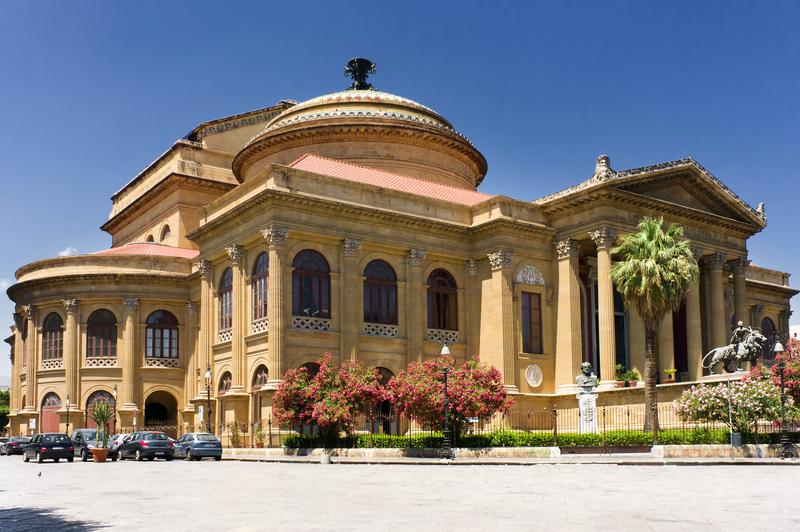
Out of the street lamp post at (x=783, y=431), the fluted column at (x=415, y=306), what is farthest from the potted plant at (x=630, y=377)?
the street lamp post at (x=783, y=431)

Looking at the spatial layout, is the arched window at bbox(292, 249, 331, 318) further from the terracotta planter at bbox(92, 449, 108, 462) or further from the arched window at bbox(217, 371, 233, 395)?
the terracotta planter at bbox(92, 449, 108, 462)

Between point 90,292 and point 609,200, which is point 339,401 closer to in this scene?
point 609,200

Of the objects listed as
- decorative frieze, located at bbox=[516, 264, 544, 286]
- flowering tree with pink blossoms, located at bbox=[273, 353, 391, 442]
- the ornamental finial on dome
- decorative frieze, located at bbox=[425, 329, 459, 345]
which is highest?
the ornamental finial on dome

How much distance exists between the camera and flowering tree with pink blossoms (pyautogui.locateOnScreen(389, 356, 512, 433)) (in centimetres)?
3416

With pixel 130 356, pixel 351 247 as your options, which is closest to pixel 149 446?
pixel 351 247

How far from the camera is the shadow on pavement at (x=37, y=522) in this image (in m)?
13.2

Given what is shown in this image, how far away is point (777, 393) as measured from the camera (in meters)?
31.5

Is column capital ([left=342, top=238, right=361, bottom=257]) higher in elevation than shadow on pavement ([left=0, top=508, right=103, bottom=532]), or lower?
higher

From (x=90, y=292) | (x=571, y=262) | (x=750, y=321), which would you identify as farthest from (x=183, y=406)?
(x=750, y=321)

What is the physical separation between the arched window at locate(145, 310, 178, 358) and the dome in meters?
9.75

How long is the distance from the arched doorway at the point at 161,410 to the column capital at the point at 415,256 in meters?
17.0

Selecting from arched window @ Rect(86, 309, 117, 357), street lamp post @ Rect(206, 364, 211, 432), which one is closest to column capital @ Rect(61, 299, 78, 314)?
arched window @ Rect(86, 309, 117, 357)

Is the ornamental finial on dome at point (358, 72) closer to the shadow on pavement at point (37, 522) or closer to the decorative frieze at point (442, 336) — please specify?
the decorative frieze at point (442, 336)

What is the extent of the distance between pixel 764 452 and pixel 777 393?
108 inches
